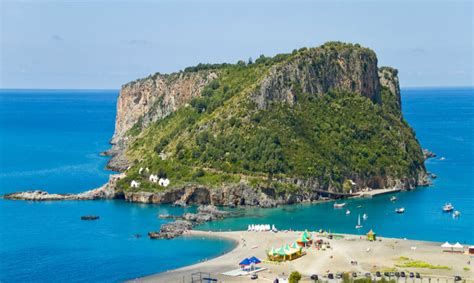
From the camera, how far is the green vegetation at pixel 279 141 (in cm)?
15725

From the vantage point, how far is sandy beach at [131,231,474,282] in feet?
343

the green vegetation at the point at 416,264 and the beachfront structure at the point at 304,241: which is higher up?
the beachfront structure at the point at 304,241

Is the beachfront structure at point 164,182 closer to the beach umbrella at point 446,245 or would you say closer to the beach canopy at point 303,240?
the beach canopy at point 303,240

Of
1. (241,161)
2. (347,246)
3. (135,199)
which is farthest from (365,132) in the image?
(347,246)

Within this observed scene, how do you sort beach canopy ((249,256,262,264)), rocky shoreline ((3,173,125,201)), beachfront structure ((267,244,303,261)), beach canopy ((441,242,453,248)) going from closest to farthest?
1. beach canopy ((249,256,262,264))
2. beachfront structure ((267,244,303,261))
3. beach canopy ((441,242,453,248))
4. rocky shoreline ((3,173,125,201))

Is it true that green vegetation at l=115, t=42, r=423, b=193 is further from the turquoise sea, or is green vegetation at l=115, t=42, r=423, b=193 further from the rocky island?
the turquoise sea

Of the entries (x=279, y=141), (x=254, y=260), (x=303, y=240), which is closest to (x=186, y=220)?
→ (x=303, y=240)

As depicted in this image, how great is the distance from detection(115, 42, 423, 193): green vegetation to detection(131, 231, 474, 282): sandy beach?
1197 inches

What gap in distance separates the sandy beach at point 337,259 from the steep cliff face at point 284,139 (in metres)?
27.9

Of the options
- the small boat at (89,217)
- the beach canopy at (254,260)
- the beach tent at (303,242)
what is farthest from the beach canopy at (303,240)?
the small boat at (89,217)

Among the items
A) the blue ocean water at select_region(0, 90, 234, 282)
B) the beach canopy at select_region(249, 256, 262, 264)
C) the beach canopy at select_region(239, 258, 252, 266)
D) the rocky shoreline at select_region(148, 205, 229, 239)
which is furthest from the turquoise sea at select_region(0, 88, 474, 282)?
the beach canopy at select_region(249, 256, 262, 264)

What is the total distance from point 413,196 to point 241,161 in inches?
1212

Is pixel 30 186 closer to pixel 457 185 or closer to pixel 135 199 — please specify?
pixel 135 199

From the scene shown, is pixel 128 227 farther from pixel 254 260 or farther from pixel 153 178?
pixel 254 260
